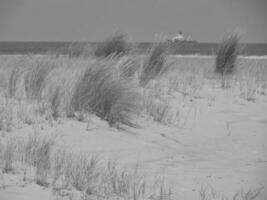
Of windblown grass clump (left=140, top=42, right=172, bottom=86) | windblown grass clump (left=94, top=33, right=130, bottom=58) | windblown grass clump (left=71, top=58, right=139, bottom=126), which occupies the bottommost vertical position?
windblown grass clump (left=71, top=58, right=139, bottom=126)


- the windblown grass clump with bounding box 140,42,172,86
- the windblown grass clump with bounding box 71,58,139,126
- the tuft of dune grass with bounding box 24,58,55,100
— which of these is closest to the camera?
the windblown grass clump with bounding box 71,58,139,126

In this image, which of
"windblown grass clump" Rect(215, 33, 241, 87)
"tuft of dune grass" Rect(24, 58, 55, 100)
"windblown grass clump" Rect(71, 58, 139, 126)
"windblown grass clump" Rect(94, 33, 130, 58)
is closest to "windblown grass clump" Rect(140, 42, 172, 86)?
"windblown grass clump" Rect(94, 33, 130, 58)

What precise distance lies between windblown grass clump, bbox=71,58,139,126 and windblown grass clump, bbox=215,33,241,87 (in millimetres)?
4333

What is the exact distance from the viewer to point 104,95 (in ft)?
18.9

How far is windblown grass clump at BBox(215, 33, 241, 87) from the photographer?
9898mm

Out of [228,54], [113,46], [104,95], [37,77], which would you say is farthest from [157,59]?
[104,95]

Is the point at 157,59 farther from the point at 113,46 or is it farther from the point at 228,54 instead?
the point at 228,54

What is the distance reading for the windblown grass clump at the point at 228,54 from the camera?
9.90 metres

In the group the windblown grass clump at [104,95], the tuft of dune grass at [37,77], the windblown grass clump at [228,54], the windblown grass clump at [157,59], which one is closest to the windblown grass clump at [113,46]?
the windblown grass clump at [157,59]

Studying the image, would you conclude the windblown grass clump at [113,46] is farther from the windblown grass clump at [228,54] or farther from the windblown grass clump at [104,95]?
the windblown grass clump at [104,95]

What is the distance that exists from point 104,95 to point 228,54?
4848 mm

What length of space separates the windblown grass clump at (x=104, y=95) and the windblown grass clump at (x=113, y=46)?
348 cm

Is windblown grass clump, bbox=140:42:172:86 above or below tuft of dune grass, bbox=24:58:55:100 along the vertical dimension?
above

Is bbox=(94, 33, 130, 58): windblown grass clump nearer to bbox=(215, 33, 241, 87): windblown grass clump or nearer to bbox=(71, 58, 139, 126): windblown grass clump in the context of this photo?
bbox=(215, 33, 241, 87): windblown grass clump
